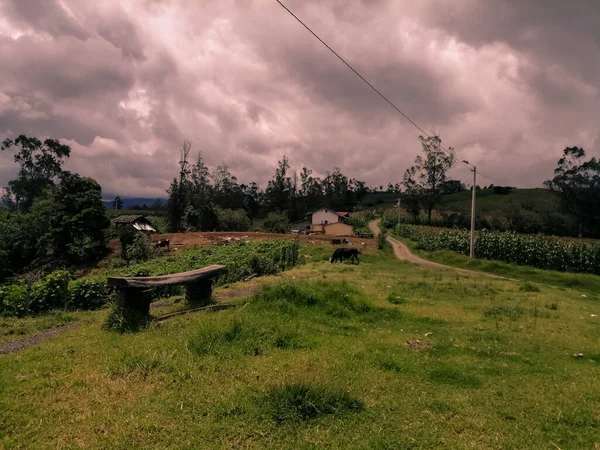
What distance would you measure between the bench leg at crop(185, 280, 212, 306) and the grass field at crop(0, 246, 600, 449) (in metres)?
1.57

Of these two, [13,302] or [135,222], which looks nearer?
[13,302]

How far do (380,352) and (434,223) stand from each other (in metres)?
70.7

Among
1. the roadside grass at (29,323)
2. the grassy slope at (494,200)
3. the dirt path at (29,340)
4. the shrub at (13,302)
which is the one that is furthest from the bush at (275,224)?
the dirt path at (29,340)

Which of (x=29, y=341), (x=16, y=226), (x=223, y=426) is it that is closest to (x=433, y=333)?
(x=223, y=426)

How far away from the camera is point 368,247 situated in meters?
40.5

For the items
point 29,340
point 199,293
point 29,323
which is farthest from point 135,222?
point 29,340

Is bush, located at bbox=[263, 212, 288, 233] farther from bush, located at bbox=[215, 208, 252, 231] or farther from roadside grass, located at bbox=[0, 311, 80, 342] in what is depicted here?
roadside grass, located at bbox=[0, 311, 80, 342]

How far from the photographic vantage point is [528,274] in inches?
1033

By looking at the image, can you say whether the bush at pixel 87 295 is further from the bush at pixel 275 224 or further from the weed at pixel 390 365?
the bush at pixel 275 224

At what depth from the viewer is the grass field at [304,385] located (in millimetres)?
4535

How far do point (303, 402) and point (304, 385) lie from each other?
28cm

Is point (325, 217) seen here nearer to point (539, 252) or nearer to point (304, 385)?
point (539, 252)

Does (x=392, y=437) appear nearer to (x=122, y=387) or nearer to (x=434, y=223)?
(x=122, y=387)

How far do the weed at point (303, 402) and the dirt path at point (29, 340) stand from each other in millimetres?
6370
